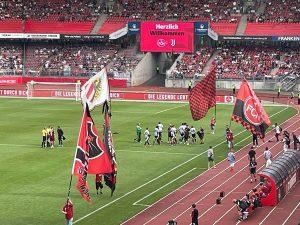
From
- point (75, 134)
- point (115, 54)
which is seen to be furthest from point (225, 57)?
point (75, 134)

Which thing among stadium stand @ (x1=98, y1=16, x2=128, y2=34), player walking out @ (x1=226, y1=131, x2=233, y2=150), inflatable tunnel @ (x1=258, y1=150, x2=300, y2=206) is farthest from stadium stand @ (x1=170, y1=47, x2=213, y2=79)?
inflatable tunnel @ (x1=258, y1=150, x2=300, y2=206)

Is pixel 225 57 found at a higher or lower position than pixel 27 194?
higher

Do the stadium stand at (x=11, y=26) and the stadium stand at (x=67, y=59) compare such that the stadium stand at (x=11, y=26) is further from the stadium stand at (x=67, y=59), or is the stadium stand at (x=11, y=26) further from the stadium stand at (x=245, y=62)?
the stadium stand at (x=245, y=62)

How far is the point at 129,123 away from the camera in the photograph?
62.7m

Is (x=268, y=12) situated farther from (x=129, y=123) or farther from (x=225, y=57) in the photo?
(x=129, y=123)

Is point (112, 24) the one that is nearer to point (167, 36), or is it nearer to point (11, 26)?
Answer: point (167, 36)

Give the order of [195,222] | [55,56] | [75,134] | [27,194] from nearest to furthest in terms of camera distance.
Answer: [195,222], [27,194], [75,134], [55,56]

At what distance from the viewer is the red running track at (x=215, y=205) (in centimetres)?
3256

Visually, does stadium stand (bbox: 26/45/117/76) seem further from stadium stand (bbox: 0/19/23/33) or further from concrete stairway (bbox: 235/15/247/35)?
concrete stairway (bbox: 235/15/247/35)

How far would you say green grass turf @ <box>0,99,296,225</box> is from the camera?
3456cm

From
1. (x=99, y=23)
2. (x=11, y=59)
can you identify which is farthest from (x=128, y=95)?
(x=11, y=59)

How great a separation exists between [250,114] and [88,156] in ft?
49.4

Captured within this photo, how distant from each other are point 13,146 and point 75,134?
6748mm

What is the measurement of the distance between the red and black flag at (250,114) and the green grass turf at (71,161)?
3.62 meters
